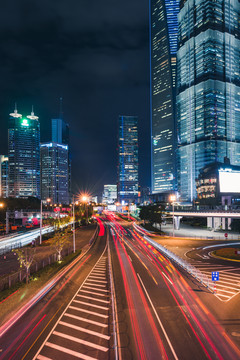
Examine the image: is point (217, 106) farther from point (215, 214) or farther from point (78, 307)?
point (78, 307)

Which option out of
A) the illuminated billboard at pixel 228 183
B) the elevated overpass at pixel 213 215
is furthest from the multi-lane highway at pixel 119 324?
the illuminated billboard at pixel 228 183

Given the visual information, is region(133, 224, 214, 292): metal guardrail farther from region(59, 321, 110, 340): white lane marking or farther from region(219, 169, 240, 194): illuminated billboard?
region(219, 169, 240, 194): illuminated billboard

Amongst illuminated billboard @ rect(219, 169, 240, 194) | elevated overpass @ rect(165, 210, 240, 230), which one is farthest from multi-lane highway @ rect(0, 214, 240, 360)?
illuminated billboard @ rect(219, 169, 240, 194)

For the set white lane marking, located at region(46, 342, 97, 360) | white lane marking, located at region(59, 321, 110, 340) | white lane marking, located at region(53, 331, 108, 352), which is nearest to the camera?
white lane marking, located at region(46, 342, 97, 360)

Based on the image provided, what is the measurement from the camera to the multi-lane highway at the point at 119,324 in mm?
13211

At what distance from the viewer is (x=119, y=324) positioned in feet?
53.1

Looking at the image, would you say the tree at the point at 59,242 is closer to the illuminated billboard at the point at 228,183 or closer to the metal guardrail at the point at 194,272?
the metal guardrail at the point at 194,272

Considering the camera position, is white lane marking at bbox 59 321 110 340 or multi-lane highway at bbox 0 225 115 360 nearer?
multi-lane highway at bbox 0 225 115 360

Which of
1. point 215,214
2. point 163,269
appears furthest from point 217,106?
point 163,269

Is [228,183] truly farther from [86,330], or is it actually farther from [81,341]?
[81,341]

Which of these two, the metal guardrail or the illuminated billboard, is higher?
the illuminated billboard

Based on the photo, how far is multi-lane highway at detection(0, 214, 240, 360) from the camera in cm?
1321

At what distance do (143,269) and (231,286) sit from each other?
10.8 m

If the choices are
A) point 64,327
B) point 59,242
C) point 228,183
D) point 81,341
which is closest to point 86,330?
point 81,341
